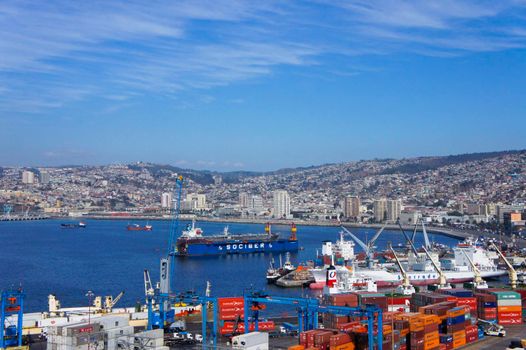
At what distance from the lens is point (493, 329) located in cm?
1747

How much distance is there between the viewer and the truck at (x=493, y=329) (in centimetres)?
1725

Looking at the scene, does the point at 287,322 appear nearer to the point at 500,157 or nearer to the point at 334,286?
the point at 334,286

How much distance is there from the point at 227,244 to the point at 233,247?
0.50 metres

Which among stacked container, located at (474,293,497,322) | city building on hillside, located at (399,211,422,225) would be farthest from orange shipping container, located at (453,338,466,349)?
city building on hillside, located at (399,211,422,225)

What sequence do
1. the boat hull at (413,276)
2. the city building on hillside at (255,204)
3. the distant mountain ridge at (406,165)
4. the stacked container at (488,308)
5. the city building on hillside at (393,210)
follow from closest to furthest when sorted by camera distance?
the stacked container at (488,308), the boat hull at (413,276), the city building on hillside at (393,210), the city building on hillside at (255,204), the distant mountain ridge at (406,165)

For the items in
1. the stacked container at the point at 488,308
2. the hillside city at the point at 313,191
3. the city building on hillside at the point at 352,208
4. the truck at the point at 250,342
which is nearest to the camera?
the truck at the point at 250,342

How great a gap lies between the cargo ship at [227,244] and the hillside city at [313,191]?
2144cm

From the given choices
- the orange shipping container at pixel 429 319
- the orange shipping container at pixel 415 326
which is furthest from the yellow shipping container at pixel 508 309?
the orange shipping container at pixel 415 326

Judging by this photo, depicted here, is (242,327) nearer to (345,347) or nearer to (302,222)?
(345,347)

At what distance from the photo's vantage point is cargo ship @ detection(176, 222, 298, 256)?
44562 millimetres

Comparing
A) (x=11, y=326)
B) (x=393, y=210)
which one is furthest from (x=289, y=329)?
(x=393, y=210)

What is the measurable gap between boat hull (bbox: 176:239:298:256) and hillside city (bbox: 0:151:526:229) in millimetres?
21439

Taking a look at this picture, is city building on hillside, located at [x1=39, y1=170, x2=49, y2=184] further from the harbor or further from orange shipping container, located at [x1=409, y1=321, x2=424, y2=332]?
orange shipping container, located at [x1=409, y1=321, x2=424, y2=332]

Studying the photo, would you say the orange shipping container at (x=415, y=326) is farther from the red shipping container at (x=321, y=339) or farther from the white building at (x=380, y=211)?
the white building at (x=380, y=211)
